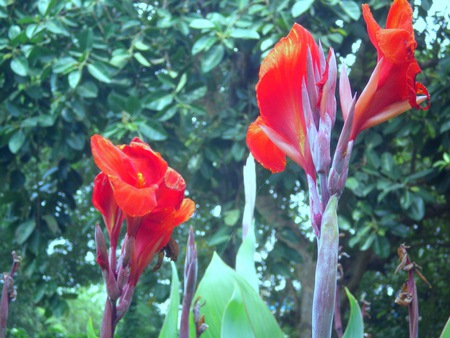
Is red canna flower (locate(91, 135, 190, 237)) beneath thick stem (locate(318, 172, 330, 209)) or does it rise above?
above

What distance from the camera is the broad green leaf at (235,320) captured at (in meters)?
0.59

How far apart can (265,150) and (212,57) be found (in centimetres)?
248

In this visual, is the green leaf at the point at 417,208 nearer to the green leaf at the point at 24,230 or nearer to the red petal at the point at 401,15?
the green leaf at the point at 24,230

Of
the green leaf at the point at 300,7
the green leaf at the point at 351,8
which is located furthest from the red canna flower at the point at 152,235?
the green leaf at the point at 351,8

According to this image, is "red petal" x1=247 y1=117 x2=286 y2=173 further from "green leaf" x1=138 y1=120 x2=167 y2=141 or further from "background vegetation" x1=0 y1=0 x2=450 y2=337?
"green leaf" x1=138 y1=120 x2=167 y2=141

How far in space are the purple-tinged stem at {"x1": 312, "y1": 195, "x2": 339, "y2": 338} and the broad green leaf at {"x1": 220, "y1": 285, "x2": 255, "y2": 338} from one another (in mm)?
75

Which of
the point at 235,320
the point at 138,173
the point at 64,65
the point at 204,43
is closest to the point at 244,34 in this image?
the point at 204,43

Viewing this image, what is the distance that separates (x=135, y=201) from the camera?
0.63 m

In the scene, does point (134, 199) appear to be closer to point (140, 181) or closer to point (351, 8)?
point (140, 181)

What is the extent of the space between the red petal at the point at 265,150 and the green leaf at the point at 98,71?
2444mm

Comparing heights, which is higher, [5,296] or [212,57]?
[212,57]

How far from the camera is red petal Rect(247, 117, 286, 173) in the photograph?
76 cm

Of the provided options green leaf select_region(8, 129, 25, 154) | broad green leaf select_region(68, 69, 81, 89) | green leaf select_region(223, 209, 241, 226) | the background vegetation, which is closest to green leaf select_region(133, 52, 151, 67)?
the background vegetation

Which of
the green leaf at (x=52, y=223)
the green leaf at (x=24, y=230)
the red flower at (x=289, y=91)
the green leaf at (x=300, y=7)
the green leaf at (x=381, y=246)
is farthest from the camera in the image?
the green leaf at (x=52, y=223)
